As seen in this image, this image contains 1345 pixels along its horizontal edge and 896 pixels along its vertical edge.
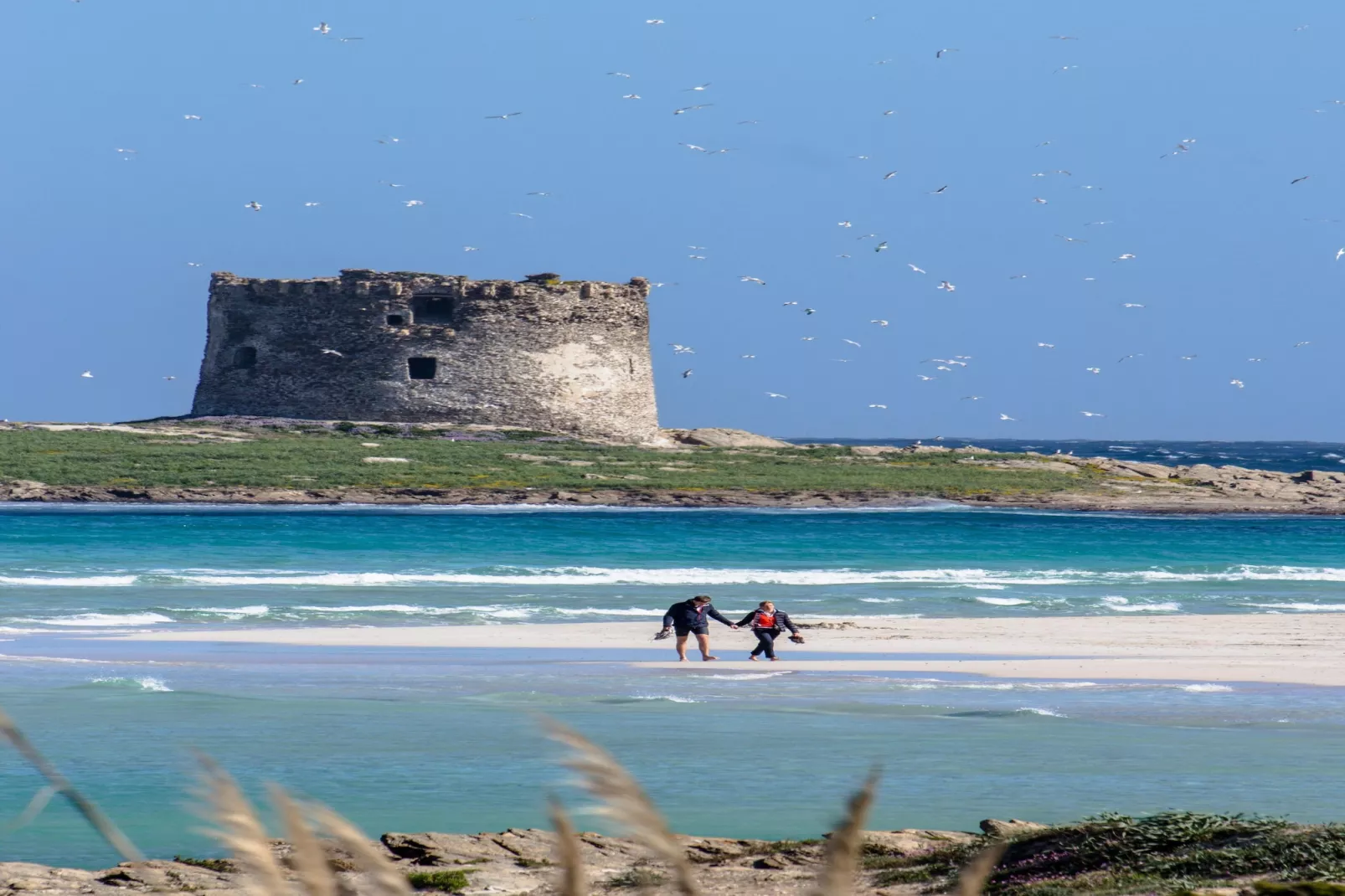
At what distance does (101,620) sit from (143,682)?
6099mm

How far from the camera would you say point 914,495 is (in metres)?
47.4

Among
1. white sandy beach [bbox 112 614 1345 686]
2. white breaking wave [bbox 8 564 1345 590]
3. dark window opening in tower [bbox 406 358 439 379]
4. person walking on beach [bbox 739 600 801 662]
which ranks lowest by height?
white sandy beach [bbox 112 614 1345 686]

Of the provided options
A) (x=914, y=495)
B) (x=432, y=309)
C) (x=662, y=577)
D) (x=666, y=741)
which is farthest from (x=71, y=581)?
(x=432, y=309)

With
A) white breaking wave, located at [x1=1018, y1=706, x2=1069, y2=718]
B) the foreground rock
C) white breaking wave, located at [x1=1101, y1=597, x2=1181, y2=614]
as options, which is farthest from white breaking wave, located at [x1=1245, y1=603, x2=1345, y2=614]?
the foreground rock

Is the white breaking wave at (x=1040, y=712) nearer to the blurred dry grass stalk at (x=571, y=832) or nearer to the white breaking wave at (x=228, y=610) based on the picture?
the white breaking wave at (x=228, y=610)

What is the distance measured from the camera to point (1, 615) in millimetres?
20469

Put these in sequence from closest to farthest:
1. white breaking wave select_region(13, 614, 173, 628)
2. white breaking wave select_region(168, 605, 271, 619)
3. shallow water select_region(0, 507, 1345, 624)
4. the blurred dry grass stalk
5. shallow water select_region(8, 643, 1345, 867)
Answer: the blurred dry grass stalk → shallow water select_region(8, 643, 1345, 867) → white breaking wave select_region(13, 614, 173, 628) → white breaking wave select_region(168, 605, 271, 619) → shallow water select_region(0, 507, 1345, 624)

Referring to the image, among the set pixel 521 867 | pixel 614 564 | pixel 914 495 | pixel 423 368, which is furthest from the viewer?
pixel 423 368

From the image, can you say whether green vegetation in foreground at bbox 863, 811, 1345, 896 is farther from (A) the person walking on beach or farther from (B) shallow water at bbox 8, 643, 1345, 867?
(A) the person walking on beach

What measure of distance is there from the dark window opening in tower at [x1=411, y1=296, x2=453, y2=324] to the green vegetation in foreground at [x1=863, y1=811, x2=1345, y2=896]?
46802 mm

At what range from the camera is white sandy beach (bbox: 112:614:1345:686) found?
16406mm

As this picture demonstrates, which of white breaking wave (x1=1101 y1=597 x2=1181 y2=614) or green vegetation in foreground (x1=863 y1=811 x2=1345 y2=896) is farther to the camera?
white breaking wave (x1=1101 y1=597 x2=1181 y2=614)

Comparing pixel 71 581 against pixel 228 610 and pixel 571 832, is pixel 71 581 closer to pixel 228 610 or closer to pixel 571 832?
pixel 228 610

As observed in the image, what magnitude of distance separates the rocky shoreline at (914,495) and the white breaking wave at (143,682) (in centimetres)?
2888
